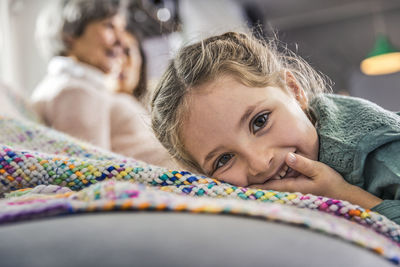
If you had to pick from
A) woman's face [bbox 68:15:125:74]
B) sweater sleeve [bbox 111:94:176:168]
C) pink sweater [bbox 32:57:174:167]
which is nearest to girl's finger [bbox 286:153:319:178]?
pink sweater [bbox 32:57:174:167]

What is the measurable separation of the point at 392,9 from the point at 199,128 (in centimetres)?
591

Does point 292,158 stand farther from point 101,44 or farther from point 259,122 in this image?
point 101,44

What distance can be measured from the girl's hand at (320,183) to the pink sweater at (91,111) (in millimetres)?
708

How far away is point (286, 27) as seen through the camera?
6.12 m

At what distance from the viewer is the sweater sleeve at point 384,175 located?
562 millimetres

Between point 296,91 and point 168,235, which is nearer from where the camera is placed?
point 168,235

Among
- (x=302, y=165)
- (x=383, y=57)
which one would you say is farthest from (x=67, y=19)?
(x=383, y=57)

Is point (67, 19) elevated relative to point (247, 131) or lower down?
elevated

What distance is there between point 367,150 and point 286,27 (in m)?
5.83

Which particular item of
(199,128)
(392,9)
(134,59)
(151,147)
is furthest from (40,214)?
(392,9)

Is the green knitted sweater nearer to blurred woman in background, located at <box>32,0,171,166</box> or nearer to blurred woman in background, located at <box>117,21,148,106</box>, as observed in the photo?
blurred woman in background, located at <box>32,0,171,166</box>

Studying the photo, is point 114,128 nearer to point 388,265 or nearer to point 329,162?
point 329,162

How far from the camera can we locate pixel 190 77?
0.78m

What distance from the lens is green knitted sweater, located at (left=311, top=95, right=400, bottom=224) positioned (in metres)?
0.60
